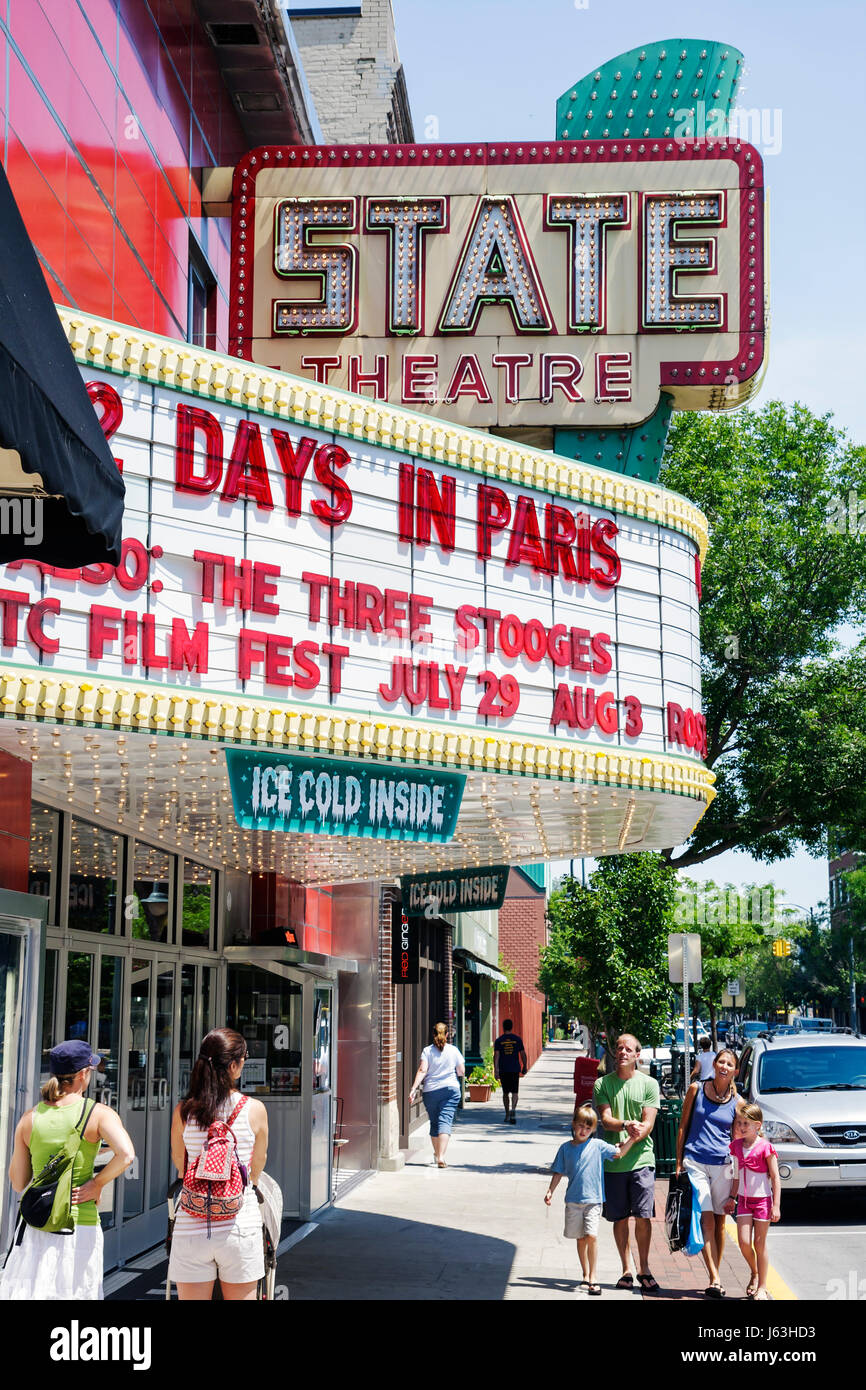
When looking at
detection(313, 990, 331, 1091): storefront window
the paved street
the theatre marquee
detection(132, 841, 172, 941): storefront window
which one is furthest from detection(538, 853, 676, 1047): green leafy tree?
the theatre marquee

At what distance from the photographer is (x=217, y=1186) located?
276 inches

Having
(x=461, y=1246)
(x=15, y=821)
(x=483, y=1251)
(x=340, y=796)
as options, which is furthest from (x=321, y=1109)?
(x=15, y=821)

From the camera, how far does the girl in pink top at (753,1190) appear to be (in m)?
10.2

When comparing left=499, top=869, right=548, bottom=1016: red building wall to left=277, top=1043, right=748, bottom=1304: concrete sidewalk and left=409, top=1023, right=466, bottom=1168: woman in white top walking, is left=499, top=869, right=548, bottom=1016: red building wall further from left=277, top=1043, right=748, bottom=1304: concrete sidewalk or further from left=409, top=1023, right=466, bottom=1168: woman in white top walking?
left=277, top=1043, right=748, bottom=1304: concrete sidewalk

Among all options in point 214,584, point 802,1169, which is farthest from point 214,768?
point 802,1169

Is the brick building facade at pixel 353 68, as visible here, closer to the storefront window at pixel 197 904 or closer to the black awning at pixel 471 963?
the storefront window at pixel 197 904

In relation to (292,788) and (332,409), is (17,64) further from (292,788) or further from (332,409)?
(292,788)

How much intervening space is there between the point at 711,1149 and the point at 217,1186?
4825mm

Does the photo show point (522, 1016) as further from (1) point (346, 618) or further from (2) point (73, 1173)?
(2) point (73, 1173)

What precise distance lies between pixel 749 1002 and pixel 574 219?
12626cm

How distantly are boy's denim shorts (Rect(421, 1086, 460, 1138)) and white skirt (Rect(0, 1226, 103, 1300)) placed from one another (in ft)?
39.2

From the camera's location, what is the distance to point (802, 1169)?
1396 centimetres

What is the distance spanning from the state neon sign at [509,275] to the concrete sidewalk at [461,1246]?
23.3ft

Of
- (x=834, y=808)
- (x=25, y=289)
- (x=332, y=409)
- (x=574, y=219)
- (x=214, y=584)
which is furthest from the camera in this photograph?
(x=834, y=808)
